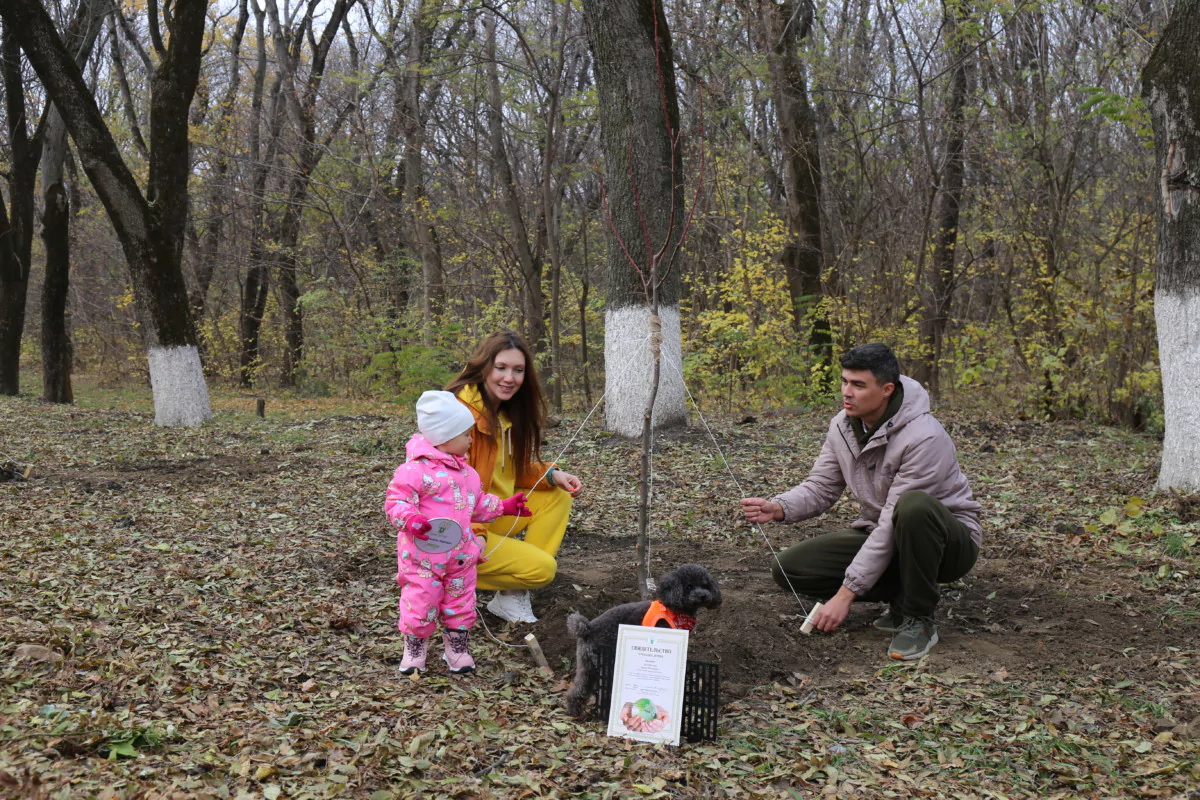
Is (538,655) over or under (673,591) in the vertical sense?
under

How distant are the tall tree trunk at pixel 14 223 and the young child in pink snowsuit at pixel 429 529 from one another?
45.1 feet

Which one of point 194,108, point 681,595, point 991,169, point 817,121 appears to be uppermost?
point 194,108

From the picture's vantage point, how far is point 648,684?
292 centimetres

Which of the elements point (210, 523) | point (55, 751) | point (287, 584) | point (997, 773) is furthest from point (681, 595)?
point (210, 523)

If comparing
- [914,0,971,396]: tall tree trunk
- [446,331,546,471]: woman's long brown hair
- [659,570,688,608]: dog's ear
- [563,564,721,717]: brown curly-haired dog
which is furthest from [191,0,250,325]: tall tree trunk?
[659,570,688,608]: dog's ear

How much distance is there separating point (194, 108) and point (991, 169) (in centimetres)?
1677

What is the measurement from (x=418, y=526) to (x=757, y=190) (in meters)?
12.1

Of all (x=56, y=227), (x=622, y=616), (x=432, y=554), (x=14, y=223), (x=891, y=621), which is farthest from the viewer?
(x=14, y=223)

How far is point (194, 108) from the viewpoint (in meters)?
19.7

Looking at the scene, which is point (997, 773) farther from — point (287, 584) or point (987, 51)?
point (987, 51)

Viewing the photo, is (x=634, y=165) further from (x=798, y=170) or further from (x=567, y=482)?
(x=798, y=170)

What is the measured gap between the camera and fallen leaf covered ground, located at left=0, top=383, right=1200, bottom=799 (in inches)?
105

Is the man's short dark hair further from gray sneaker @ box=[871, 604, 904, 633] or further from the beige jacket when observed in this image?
gray sneaker @ box=[871, 604, 904, 633]

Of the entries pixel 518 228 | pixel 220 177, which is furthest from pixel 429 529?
pixel 220 177
